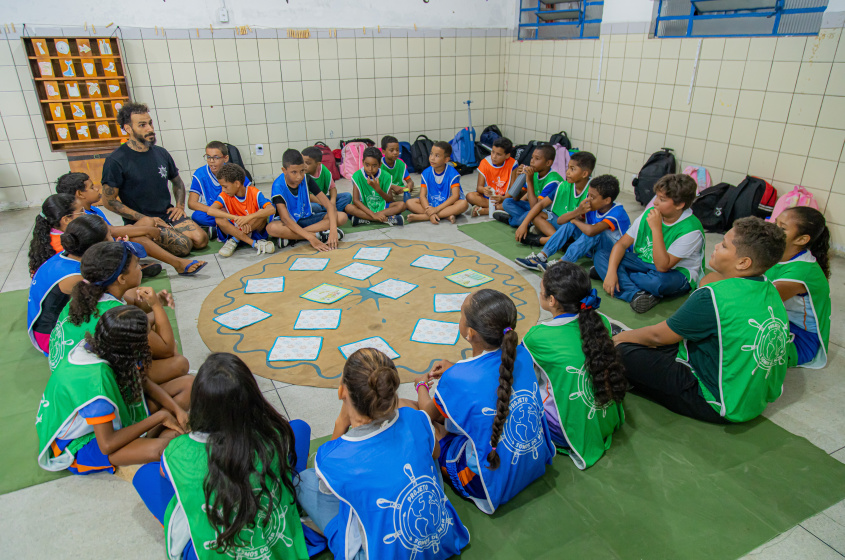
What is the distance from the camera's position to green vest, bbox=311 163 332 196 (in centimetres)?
493

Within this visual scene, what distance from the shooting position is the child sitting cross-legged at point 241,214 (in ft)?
14.6

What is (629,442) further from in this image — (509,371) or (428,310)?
(428,310)

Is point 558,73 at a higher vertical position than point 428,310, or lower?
higher

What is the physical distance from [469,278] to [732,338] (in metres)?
2.02

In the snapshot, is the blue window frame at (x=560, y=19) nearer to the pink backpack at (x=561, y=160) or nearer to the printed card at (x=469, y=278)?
the pink backpack at (x=561, y=160)

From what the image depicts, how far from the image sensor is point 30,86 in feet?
17.4

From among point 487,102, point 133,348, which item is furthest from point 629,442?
point 487,102

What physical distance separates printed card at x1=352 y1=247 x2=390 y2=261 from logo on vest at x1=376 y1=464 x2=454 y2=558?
113 inches

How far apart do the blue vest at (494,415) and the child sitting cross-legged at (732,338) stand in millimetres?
839

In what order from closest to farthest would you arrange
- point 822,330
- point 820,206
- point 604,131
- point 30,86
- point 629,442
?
1. point 629,442
2. point 822,330
3. point 820,206
4. point 30,86
5. point 604,131

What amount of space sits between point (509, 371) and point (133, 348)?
4.60 ft

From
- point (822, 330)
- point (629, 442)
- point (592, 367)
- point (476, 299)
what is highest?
point (476, 299)

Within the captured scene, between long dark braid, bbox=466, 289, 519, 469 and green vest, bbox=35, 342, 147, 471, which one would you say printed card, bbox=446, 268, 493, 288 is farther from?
green vest, bbox=35, 342, 147, 471

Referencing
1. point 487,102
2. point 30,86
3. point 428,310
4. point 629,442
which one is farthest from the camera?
point 487,102
